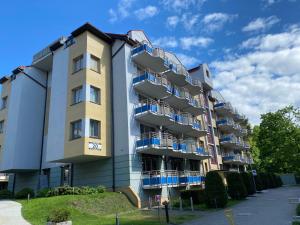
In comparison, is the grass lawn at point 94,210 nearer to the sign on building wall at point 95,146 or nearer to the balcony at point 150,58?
the sign on building wall at point 95,146

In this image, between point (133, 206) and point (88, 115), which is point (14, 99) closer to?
point (88, 115)

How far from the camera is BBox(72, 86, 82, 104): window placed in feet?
90.5

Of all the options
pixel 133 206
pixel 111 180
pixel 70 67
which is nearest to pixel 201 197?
pixel 133 206

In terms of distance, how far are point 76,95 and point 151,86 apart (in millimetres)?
7699

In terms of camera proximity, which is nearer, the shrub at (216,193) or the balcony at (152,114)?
the shrub at (216,193)

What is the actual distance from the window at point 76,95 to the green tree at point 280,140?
4721cm

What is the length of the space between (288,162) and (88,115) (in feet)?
165

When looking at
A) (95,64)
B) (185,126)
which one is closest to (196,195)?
(185,126)

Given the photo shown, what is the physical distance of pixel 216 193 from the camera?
22.9 m

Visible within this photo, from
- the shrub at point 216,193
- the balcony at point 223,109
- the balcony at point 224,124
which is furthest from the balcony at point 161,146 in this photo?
the balcony at point 223,109

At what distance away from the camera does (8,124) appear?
114ft

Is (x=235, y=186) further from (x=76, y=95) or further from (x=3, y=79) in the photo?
(x=3, y=79)

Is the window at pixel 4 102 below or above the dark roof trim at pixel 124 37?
below

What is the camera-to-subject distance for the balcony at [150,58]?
99.1 ft
